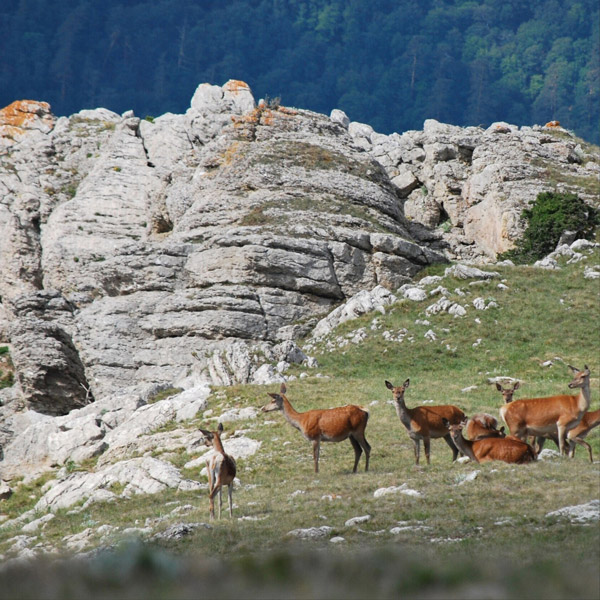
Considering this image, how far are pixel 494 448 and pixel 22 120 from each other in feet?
230

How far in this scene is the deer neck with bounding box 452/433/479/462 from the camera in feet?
58.3

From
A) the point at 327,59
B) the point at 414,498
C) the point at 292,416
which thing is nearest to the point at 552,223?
the point at 292,416

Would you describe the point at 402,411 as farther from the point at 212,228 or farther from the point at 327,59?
the point at 327,59

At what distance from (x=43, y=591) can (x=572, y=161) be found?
6856cm

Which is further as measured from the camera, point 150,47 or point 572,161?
point 150,47

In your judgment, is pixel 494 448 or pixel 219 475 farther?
pixel 494 448

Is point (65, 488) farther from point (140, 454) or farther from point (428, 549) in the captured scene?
point (428, 549)

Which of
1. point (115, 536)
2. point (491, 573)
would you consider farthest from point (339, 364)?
point (491, 573)

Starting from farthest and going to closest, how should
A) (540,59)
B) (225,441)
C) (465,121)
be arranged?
(540,59) → (465,121) → (225,441)

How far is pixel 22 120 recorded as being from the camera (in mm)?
76062

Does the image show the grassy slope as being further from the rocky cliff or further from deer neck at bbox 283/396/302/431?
the rocky cliff

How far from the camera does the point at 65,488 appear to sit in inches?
875

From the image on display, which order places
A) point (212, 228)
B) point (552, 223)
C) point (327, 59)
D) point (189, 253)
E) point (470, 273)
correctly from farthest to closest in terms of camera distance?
point (327, 59)
point (552, 223)
point (212, 228)
point (189, 253)
point (470, 273)

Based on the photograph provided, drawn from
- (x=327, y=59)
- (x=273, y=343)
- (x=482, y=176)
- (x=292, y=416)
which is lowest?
(x=292, y=416)
